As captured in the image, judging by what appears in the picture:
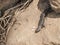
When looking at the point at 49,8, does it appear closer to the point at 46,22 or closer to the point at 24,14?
the point at 46,22

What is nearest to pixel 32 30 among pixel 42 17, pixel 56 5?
pixel 42 17

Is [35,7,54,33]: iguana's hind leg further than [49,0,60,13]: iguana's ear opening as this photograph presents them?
Yes

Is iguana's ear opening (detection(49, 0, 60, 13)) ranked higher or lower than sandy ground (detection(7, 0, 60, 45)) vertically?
higher

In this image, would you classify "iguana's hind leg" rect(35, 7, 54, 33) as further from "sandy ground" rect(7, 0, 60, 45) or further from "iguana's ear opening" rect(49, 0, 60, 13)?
"iguana's ear opening" rect(49, 0, 60, 13)

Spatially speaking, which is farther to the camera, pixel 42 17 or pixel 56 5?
pixel 42 17

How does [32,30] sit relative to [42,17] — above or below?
below

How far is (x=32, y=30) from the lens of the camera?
304 centimetres

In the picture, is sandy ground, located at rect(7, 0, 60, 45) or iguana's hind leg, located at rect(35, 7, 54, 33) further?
iguana's hind leg, located at rect(35, 7, 54, 33)

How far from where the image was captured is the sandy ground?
9.29ft

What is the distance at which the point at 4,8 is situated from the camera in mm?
3623

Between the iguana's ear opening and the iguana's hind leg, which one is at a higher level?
the iguana's ear opening

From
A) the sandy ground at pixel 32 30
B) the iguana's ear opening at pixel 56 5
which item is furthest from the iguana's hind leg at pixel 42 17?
the iguana's ear opening at pixel 56 5

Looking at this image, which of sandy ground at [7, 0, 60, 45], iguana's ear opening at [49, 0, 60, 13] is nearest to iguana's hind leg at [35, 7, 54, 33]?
sandy ground at [7, 0, 60, 45]

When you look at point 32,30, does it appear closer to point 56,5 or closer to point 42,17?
point 42,17
